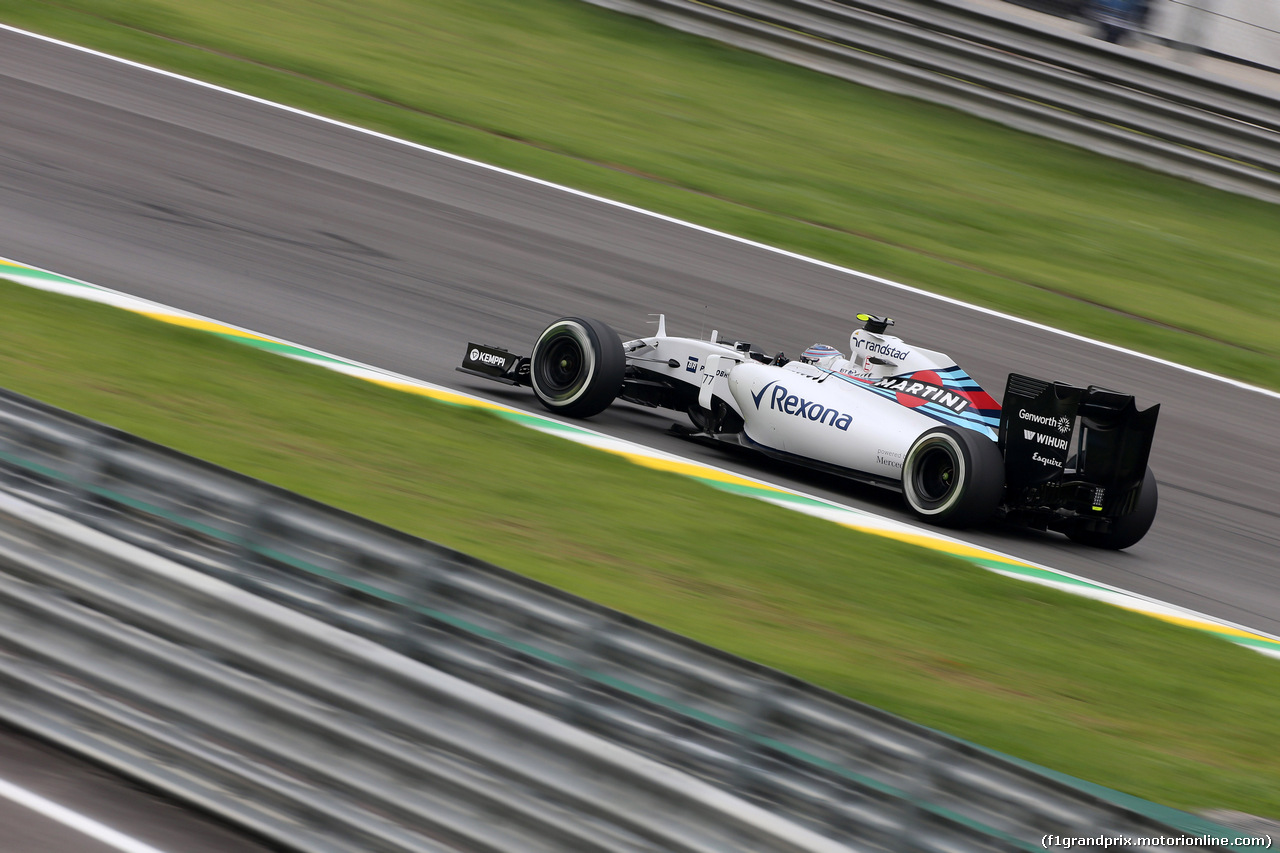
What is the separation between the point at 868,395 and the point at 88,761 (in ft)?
17.6

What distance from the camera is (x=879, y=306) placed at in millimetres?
13578

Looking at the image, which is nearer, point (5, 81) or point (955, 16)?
point (5, 81)

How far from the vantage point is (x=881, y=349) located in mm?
9180

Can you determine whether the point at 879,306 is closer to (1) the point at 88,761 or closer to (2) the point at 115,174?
(2) the point at 115,174

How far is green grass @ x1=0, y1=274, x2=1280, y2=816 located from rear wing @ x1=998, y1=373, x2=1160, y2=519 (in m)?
0.79

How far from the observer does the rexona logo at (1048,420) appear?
836 centimetres

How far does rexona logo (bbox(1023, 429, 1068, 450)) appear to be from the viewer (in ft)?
27.5

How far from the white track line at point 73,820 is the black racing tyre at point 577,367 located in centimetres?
538

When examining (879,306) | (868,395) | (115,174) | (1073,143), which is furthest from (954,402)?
(1073,143)

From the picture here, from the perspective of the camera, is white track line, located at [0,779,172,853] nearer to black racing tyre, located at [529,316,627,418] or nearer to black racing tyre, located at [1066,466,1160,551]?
black racing tyre, located at [529,316,627,418]

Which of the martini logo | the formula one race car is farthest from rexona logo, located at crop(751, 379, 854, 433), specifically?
the martini logo

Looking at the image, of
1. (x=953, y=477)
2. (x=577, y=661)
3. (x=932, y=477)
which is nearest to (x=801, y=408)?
(x=932, y=477)

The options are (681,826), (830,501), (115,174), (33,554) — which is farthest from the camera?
(115,174)

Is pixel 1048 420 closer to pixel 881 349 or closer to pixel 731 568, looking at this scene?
pixel 881 349
